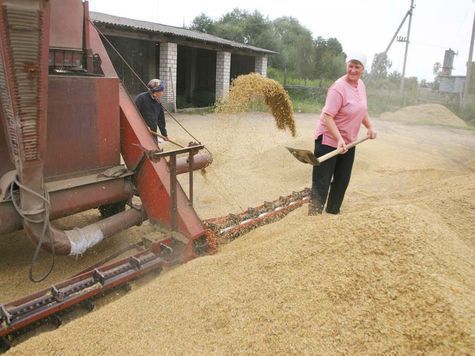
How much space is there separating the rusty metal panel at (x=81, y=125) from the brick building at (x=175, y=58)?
8.63 meters

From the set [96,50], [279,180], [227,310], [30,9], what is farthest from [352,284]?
[279,180]

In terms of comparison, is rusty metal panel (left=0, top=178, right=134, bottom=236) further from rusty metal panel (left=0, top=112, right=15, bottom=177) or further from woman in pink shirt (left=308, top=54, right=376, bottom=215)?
woman in pink shirt (left=308, top=54, right=376, bottom=215)

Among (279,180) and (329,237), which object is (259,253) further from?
(279,180)

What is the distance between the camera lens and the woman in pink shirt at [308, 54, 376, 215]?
133 inches

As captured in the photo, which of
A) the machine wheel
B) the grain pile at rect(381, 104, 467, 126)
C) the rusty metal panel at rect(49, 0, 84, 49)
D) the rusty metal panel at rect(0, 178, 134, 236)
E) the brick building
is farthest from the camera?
the grain pile at rect(381, 104, 467, 126)

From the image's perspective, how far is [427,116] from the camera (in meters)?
18.4

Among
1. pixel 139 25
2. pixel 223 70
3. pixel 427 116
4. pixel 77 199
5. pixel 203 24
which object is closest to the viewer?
pixel 77 199

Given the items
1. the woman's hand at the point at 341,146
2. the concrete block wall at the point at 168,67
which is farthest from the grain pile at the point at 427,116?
the woman's hand at the point at 341,146

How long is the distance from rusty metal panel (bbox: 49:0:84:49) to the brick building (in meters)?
8.38

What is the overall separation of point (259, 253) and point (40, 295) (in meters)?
1.31

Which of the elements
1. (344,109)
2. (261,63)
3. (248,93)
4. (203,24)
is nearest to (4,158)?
(344,109)

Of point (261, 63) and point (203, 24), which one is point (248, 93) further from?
point (203, 24)

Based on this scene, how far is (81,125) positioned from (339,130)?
6.84 feet

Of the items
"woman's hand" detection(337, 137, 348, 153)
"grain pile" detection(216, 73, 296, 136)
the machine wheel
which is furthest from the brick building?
"woman's hand" detection(337, 137, 348, 153)
